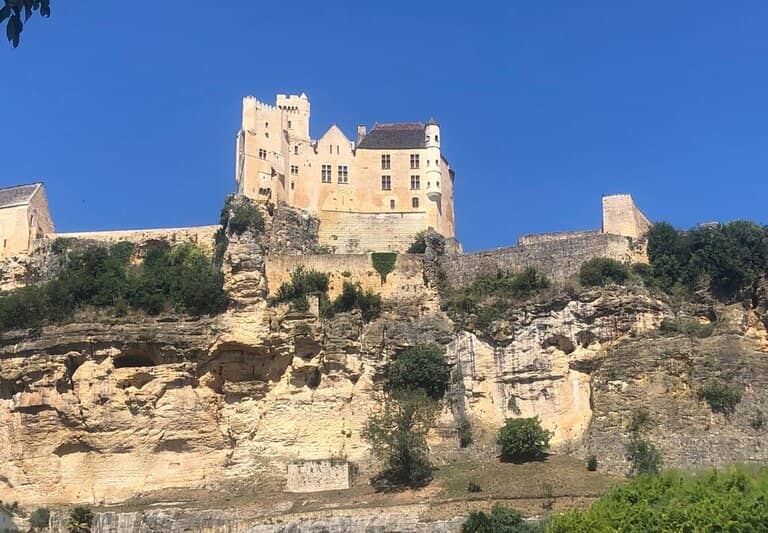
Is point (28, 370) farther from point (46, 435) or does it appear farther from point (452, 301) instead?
point (452, 301)

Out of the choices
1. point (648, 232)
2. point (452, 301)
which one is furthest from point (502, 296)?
point (648, 232)

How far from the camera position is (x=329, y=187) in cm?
5666

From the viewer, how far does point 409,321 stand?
46.7m

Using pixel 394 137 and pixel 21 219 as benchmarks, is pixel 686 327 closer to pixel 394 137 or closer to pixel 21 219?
pixel 394 137

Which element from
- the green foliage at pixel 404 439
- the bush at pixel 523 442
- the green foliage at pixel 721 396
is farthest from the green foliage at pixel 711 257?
the green foliage at pixel 404 439

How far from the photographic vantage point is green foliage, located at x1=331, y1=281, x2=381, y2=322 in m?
46.7

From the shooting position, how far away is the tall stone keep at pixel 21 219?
2160 inches

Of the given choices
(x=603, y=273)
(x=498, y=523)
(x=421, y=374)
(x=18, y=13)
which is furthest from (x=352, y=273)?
(x=18, y=13)

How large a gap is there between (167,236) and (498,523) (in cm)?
2669

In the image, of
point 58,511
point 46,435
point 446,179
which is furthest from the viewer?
point 446,179

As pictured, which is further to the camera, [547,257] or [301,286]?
[547,257]

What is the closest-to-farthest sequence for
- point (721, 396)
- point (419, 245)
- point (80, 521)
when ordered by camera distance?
point (80, 521) < point (721, 396) < point (419, 245)

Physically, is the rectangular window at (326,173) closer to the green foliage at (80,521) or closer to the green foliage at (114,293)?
the green foliage at (114,293)

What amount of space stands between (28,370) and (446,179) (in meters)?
25.4
